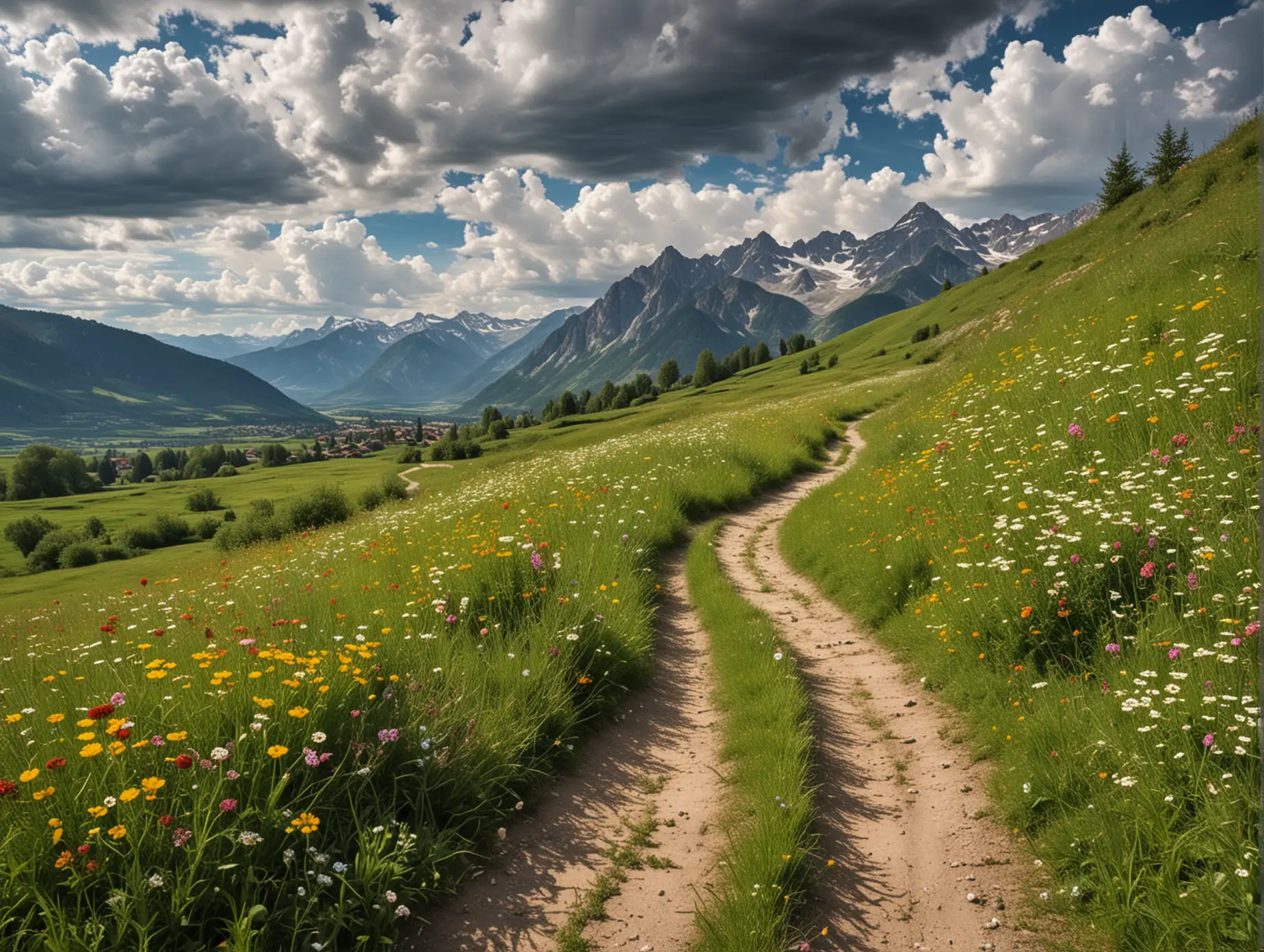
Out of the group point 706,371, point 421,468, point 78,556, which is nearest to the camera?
point 78,556

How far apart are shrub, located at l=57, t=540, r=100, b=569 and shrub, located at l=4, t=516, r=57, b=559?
1895 centimetres

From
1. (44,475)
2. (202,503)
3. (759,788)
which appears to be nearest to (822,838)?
(759,788)

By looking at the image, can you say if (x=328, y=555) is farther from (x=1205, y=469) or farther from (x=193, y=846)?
(x=1205, y=469)

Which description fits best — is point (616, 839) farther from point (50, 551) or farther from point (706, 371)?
point (706, 371)

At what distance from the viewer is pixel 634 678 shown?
8.36 meters

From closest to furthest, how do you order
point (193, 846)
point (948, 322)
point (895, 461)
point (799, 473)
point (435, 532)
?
point (193, 846)
point (435, 532)
point (895, 461)
point (799, 473)
point (948, 322)

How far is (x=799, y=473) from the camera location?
22.7 metres

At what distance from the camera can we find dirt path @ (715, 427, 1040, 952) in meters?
4.33

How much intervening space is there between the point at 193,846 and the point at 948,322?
129m

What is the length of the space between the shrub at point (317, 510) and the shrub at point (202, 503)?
265 ft

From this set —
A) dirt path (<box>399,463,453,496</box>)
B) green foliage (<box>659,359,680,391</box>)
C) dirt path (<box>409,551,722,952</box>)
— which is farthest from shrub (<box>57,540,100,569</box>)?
green foliage (<box>659,359,680,391</box>)

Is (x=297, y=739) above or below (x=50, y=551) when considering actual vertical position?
above

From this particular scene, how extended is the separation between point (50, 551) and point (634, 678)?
411ft

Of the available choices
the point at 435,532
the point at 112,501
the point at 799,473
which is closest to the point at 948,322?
the point at 799,473
